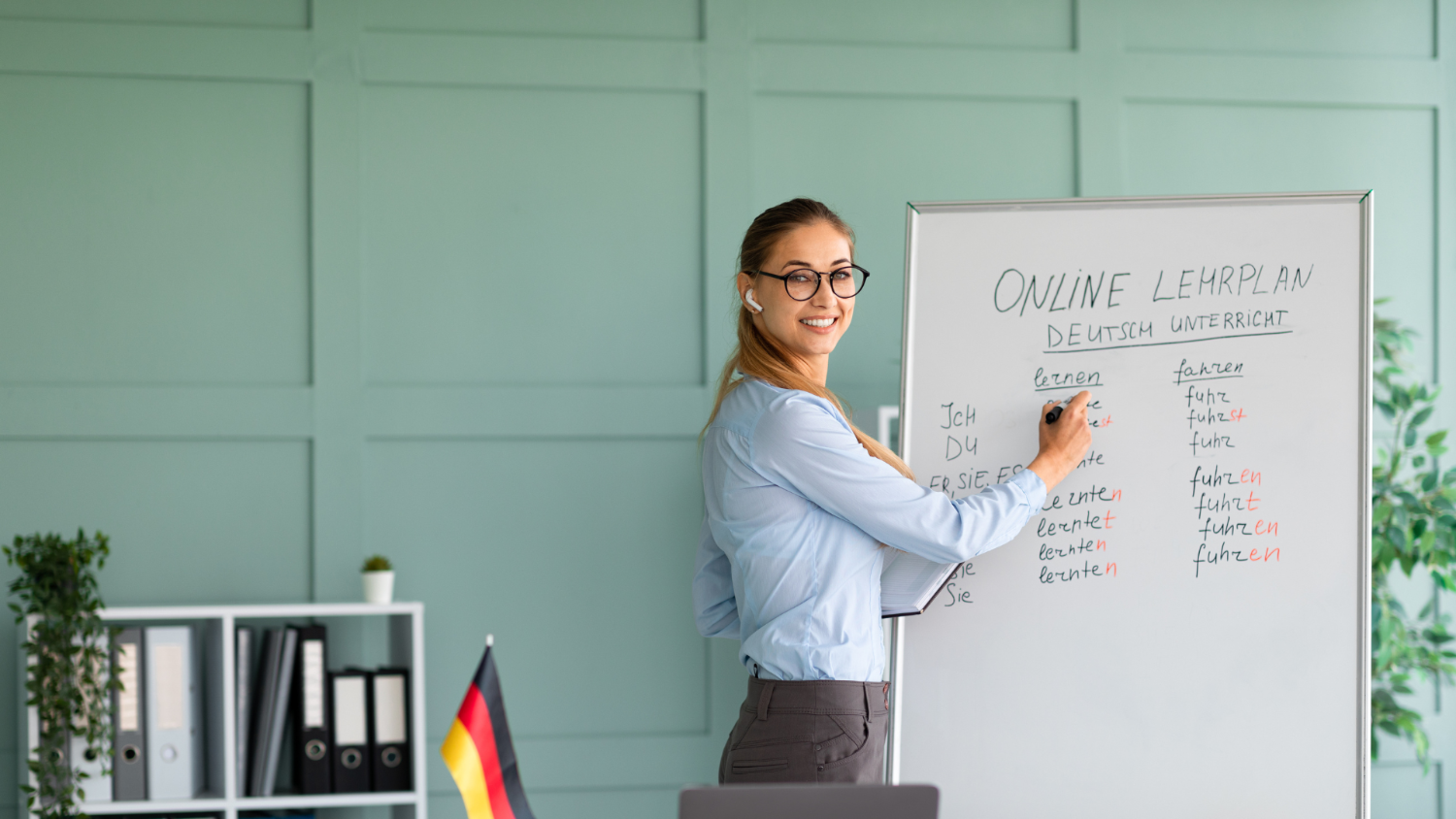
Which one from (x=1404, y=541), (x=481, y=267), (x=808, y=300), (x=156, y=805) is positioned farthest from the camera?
(x=481, y=267)

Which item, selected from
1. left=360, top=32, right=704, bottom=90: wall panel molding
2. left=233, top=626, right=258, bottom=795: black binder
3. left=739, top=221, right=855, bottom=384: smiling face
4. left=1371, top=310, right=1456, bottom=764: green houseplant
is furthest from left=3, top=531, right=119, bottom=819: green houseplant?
left=1371, top=310, right=1456, bottom=764: green houseplant

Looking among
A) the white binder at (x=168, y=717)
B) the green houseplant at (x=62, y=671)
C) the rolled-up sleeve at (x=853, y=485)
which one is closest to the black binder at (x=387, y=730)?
the white binder at (x=168, y=717)

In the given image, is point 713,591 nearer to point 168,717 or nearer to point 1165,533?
point 1165,533

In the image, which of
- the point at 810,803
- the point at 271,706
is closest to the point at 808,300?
the point at 810,803

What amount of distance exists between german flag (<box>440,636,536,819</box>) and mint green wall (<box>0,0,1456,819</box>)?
0.82 meters

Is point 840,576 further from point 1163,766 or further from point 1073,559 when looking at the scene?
point 1163,766

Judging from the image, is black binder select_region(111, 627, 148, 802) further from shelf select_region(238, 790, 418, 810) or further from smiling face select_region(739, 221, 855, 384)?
smiling face select_region(739, 221, 855, 384)

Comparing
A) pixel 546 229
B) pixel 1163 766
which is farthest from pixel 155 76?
pixel 1163 766

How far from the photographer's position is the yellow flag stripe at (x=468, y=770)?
1726 millimetres

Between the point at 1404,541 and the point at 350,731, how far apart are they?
241cm

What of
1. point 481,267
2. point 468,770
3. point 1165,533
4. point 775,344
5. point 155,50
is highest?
point 155,50

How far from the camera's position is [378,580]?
243 centimetres

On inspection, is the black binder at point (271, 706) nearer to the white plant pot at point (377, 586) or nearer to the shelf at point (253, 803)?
the shelf at point (253, 803)

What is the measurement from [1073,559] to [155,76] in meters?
2.32
